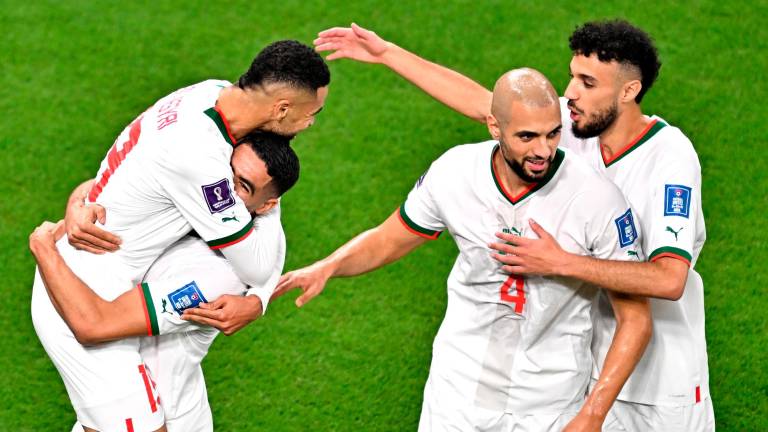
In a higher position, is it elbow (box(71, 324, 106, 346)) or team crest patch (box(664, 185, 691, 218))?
team crest patch (box(664, 185, 691, 218))

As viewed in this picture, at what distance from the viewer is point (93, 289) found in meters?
4.53

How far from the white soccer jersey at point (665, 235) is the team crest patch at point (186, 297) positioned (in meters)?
1.54

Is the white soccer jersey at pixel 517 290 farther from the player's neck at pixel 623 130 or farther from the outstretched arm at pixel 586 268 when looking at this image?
the player's neck at pixel 623 130

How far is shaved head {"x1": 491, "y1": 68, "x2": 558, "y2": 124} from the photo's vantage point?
13.8 ft

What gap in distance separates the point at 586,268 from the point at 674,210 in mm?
474

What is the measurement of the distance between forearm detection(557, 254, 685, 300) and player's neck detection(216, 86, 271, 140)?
1.25m

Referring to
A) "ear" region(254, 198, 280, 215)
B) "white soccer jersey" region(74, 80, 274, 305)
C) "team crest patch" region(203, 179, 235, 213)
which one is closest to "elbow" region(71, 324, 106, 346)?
"white soccer jersey" region(74, 80, 274, 305)

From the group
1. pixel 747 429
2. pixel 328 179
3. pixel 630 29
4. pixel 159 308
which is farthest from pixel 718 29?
pixel 159 308

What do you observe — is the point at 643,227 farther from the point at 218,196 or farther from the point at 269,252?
the point at 218,196

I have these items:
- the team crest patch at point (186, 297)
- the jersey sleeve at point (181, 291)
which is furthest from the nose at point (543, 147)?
the team crest patch at point (186, 297)

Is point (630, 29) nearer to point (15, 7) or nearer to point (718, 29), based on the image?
point (718, 29)

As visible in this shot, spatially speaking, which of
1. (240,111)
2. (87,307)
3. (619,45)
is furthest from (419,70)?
(87,307)

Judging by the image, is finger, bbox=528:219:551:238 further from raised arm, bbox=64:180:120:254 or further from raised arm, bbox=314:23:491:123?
raised arm, bbox=64:180:120:254

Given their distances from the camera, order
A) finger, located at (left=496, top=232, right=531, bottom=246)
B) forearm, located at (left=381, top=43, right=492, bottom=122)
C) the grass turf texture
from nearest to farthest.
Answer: finger, located at (left=496, top=232, right=531, bottom=246) → forearm, located at (left=381, top=43, right=492, bottom=122) → the grass turf texture
